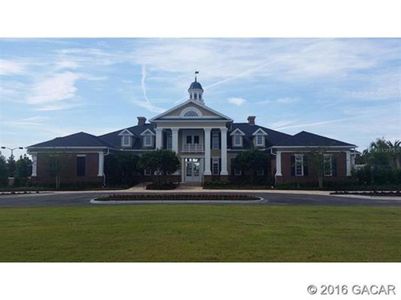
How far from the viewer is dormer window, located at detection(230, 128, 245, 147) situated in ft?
121

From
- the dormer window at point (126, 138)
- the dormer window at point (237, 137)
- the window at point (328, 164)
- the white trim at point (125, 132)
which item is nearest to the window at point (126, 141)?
the dormer window at point (126, 138)

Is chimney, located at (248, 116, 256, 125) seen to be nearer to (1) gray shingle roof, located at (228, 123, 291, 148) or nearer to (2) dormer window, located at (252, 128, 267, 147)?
(1) gray shingle roof, located at (228, 123, 291, 148)

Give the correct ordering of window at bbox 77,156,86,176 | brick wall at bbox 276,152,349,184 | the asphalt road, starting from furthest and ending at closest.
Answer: window at bbox 77,156,86,176 → brick wall at bbox 276,152,349,184 → the asphalt road

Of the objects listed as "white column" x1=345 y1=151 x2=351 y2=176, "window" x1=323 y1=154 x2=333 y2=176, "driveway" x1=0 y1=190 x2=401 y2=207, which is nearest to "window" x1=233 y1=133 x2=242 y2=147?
"window" x1=323 y1=154 x2=333 y2=176

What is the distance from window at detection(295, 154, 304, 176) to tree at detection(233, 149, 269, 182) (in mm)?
2573

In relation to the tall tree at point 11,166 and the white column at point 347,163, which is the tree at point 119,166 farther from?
the white column at point 347,163

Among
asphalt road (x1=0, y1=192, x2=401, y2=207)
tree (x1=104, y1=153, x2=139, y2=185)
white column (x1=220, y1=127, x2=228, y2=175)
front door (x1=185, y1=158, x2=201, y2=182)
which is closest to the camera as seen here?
asphalt road (x1=0, y1=192, x2=401, y2=207)

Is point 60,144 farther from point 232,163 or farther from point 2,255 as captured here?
point 2,255

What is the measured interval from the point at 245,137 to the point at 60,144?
55.1ft

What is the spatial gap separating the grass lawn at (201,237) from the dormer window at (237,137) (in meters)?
25.2

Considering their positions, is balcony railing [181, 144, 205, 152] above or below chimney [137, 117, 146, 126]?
below

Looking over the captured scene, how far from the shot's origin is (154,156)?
30.2 meters
